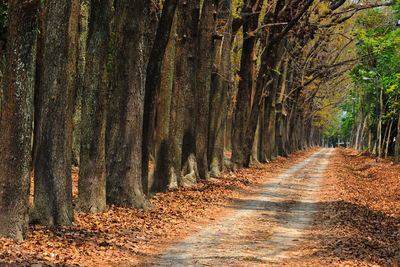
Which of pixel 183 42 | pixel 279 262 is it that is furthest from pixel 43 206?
pixel 183 42

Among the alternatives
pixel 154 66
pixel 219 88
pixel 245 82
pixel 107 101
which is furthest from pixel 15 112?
pixel 245 82

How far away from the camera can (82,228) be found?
33.0ft

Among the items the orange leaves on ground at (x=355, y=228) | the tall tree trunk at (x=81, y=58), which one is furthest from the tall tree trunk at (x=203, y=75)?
the orange leaves on ground at (x=355, y=228)

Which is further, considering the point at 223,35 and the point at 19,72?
the point at 223,35

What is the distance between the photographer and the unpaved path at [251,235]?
888cm

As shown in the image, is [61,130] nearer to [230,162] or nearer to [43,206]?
[43,206]

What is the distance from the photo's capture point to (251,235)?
11.4 m

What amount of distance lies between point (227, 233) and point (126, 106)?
14.2ft

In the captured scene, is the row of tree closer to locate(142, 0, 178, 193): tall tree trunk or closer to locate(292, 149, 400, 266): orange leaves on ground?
locate(142, 0, 178, 193): tall tree trunk

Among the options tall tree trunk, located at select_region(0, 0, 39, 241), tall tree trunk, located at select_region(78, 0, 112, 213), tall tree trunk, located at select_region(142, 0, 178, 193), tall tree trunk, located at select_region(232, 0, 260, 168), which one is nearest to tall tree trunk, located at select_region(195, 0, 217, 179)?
tall tree trunk, located at select_region(232, 0, 260, 168)

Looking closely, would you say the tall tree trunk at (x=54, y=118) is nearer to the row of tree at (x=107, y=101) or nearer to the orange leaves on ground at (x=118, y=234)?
the row of tree at (x=107, y=101)

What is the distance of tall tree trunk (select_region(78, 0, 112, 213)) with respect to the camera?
11.7 meters

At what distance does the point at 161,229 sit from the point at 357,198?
10.1m

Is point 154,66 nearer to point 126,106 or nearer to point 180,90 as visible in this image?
point 126,106
